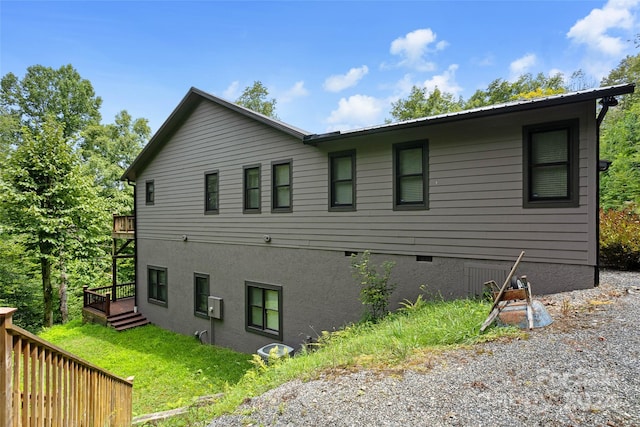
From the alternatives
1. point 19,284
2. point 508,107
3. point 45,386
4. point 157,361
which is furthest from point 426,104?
point 19,284

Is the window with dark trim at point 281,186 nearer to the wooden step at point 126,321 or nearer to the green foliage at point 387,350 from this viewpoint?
the green foliage at point 387,350

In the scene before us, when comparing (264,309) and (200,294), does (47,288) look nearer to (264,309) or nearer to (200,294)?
(200,294)

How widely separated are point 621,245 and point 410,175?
5107 mm

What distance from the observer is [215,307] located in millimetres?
10375

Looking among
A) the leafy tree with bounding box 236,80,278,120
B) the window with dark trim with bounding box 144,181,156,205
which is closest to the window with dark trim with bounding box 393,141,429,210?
the window with dark trim with bounding box 144,181,156,205

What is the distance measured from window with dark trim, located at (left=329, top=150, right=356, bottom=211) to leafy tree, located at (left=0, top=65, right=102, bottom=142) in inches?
1056

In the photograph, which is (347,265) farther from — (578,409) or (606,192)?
Result: (606,192)

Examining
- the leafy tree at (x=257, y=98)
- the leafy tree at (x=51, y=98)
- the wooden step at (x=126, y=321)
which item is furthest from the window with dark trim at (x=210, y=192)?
the leafy tree at (x=51, y=98)

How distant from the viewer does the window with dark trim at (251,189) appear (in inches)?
382

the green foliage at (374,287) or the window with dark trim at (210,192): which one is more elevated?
the window with dark trim at (210,192)

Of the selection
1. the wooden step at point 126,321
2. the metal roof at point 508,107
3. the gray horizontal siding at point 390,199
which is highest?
the metal roof at point 508,107

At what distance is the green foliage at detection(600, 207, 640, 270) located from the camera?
7297 mm

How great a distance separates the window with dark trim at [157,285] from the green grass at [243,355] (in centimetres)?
107

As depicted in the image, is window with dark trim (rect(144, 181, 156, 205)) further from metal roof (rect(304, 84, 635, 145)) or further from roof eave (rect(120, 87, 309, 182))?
metal roof (rect(304, 84, 635, 145))
